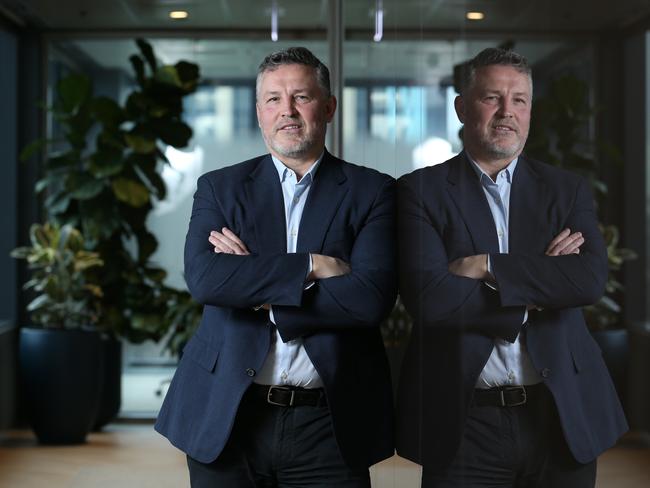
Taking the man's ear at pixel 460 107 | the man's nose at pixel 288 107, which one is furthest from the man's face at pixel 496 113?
the man's nose at pixel 288 107

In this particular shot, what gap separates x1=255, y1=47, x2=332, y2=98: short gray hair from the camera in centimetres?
196

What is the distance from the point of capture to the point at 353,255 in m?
1.90

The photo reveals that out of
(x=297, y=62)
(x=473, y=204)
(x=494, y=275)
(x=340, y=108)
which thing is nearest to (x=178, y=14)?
(x=340, y=108)

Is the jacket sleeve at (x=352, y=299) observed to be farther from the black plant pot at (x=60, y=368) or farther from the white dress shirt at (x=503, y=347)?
the black plant pot at (x=60, y=368)

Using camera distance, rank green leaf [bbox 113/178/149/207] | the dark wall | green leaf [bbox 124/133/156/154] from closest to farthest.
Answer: green leaf [bbox 124/133/156/154] < green leaf [bbox 113/178/149/207] < the dark wall

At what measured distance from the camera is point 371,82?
2.39 m

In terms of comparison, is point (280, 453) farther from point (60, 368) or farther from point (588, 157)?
point (60, 368)

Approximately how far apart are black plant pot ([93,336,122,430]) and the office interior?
0.06 metres

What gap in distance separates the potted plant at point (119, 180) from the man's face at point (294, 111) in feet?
2.91

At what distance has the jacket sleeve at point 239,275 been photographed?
184 cm

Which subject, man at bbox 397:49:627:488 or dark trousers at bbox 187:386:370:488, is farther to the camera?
dark trousers at bbox 187:386:370:488

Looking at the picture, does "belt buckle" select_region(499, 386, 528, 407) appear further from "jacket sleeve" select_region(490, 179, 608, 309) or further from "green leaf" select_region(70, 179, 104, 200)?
"green leaf" select_region(70, 179, 104, 200)

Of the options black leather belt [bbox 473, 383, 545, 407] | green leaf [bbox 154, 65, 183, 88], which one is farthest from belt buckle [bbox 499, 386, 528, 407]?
green leaf [bbox 154, 65, 183, 88]

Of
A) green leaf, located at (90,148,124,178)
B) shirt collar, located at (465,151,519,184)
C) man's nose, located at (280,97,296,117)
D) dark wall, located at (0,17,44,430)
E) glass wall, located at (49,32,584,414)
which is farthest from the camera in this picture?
dark wall, located at (0,17,44,430)
